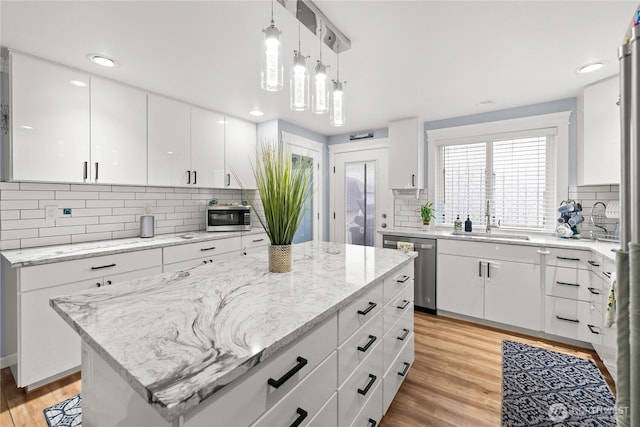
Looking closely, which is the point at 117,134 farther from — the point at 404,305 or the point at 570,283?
the point at 570,283

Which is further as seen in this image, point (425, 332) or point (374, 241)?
point (374, 241)

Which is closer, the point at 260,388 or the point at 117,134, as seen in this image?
the point at 260,388

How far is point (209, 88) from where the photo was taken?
115 inches

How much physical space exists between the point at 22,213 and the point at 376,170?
4.05 metres

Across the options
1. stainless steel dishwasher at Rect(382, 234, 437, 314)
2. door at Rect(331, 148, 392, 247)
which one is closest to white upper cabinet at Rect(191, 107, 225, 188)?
door at Rect(331, 148, 392, 247)

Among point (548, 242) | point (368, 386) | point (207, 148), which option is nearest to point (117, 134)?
point (207, 148)

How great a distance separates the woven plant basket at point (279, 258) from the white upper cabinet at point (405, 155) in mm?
2788

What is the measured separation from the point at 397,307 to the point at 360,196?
117 inches

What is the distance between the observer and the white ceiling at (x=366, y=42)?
1745 millimetres

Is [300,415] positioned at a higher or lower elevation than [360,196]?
lower

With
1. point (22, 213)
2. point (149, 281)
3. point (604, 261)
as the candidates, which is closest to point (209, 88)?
point (22, 213)

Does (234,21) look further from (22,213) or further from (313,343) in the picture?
(22,213)

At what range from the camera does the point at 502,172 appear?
3.66m

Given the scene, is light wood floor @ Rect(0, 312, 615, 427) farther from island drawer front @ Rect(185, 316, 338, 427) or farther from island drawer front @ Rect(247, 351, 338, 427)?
island drawer front @ Rect(185, 316, 338, 427)
